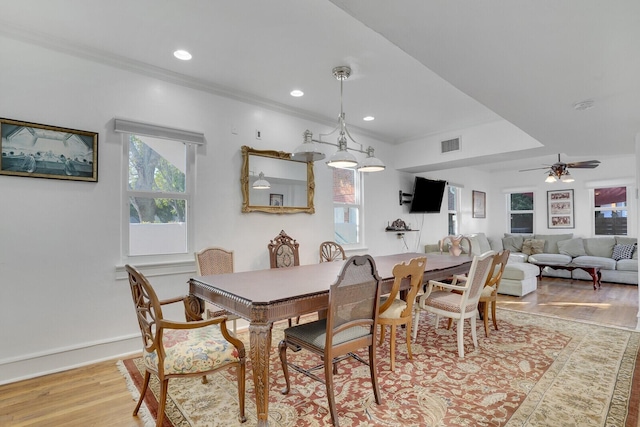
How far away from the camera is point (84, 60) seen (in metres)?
2.85

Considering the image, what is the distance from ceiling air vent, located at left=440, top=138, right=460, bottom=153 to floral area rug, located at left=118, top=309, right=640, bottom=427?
298cm

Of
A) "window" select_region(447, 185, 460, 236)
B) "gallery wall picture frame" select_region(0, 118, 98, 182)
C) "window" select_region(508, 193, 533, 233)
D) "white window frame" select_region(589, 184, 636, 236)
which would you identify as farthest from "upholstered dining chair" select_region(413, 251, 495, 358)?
"window" select_region(508, 193, 533, 233)

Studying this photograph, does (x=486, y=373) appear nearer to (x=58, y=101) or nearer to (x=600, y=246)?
(x=58, y=101)

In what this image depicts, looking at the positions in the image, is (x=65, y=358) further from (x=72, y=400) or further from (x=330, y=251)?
(x=330, y=251)

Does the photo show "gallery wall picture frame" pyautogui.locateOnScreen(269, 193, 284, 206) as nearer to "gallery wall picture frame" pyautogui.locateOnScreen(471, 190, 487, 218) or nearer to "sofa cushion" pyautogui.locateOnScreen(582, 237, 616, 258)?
"gallery wall picture frame" pyautogui.locateOnScreen(471, 190, 487, 218)

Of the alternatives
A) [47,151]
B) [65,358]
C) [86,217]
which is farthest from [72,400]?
[47,151]

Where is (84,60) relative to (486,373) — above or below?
above

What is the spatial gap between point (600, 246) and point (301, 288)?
7.61 m

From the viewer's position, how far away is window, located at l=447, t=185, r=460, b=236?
742 cm

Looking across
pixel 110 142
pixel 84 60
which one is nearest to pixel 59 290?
pixel 110 142

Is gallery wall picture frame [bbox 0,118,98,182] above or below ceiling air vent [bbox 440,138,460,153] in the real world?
below

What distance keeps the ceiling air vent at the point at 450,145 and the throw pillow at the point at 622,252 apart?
4.49 meters

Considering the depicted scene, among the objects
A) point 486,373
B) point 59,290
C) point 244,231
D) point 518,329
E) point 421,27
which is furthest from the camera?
point 244,231

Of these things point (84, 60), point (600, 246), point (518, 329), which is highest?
point (84, 60)
